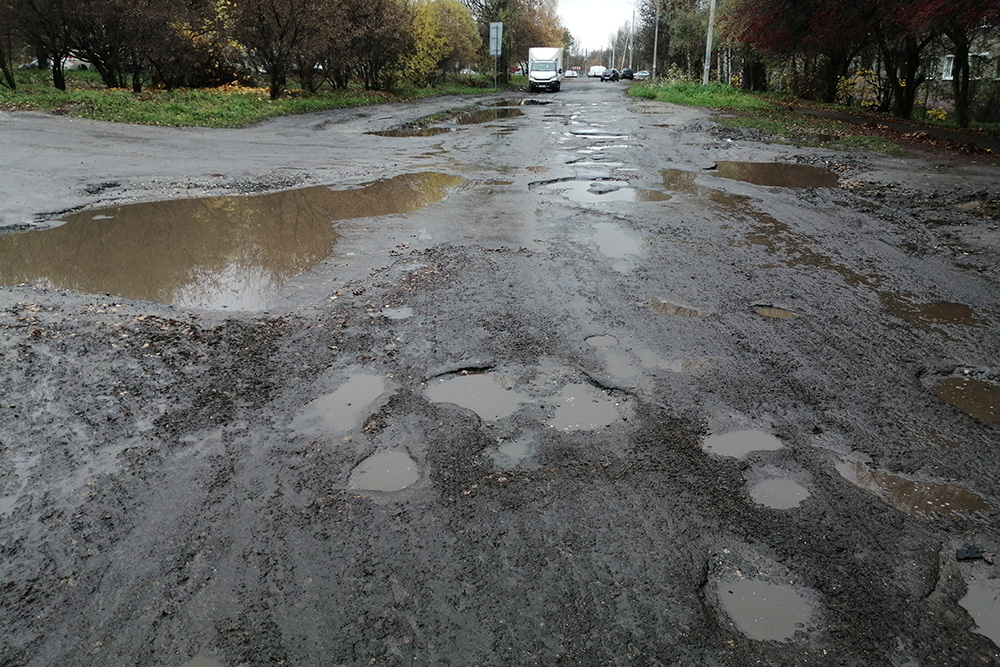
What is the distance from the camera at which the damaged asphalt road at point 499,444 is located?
7.48ft

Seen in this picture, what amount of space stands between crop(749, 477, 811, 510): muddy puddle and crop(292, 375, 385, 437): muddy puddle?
207 cm

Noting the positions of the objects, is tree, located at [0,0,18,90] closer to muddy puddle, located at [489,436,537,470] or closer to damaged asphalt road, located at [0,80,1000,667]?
damaged asphalt road, located at [0,80,1000,667]

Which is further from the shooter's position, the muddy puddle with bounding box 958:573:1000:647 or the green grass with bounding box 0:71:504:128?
the green grass with bounding box 0:71:504:128

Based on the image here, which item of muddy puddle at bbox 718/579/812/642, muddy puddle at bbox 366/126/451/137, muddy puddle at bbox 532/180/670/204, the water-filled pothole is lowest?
muddy puddle at bbox 718/579/812/642

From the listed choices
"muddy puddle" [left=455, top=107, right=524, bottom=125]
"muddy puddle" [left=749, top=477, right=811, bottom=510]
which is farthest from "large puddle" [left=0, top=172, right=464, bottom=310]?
"muddy puddle" [left=455, top=107, right=524, bottom=125]

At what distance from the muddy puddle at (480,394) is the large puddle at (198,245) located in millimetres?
2094

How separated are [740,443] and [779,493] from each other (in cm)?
43

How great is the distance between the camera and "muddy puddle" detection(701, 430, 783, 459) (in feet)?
10.8

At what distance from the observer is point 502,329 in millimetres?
4723

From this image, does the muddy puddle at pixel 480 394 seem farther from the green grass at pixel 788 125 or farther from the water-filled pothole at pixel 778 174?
the green grass at pixel 788 125

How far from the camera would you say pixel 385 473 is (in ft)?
10.2

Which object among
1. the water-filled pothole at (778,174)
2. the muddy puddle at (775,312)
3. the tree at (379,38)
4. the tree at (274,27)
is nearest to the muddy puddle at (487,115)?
the tree at (274,27)

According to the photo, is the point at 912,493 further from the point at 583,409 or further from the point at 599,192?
the point at 599,192

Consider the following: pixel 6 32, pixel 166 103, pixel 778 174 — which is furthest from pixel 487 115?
pixel 6 32
